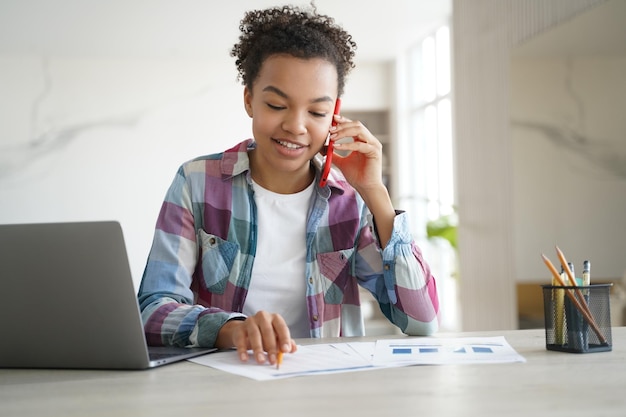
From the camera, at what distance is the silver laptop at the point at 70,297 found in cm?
102

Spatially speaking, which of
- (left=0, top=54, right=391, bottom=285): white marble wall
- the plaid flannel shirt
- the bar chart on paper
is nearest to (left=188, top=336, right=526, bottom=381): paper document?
the bar chart on paper

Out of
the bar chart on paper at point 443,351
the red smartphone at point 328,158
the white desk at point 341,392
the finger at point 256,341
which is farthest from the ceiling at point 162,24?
the white desk at point 341,392

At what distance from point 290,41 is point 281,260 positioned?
47 cm

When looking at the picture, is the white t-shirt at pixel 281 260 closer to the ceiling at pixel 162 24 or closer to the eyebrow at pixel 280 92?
the eyebrow at pixel 280 92

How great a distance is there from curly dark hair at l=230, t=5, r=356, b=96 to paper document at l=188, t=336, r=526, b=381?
0.64 meters

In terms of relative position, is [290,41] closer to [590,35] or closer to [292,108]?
[292,108]

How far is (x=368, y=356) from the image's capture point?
3.82ft

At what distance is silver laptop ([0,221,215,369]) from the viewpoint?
3.35 ft

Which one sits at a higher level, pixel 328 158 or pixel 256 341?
pixel 328 158

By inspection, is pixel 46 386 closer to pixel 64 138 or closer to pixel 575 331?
pixel 575 331

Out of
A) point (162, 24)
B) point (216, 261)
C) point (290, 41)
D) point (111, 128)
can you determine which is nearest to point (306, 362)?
point (216, 261)

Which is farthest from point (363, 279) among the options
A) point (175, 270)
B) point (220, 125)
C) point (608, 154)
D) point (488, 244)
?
point (220, 125)

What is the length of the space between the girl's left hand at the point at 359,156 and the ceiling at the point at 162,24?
4374 mm

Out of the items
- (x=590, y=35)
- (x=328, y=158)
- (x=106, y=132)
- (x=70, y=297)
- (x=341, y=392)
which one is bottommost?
(x=341, y=392)
